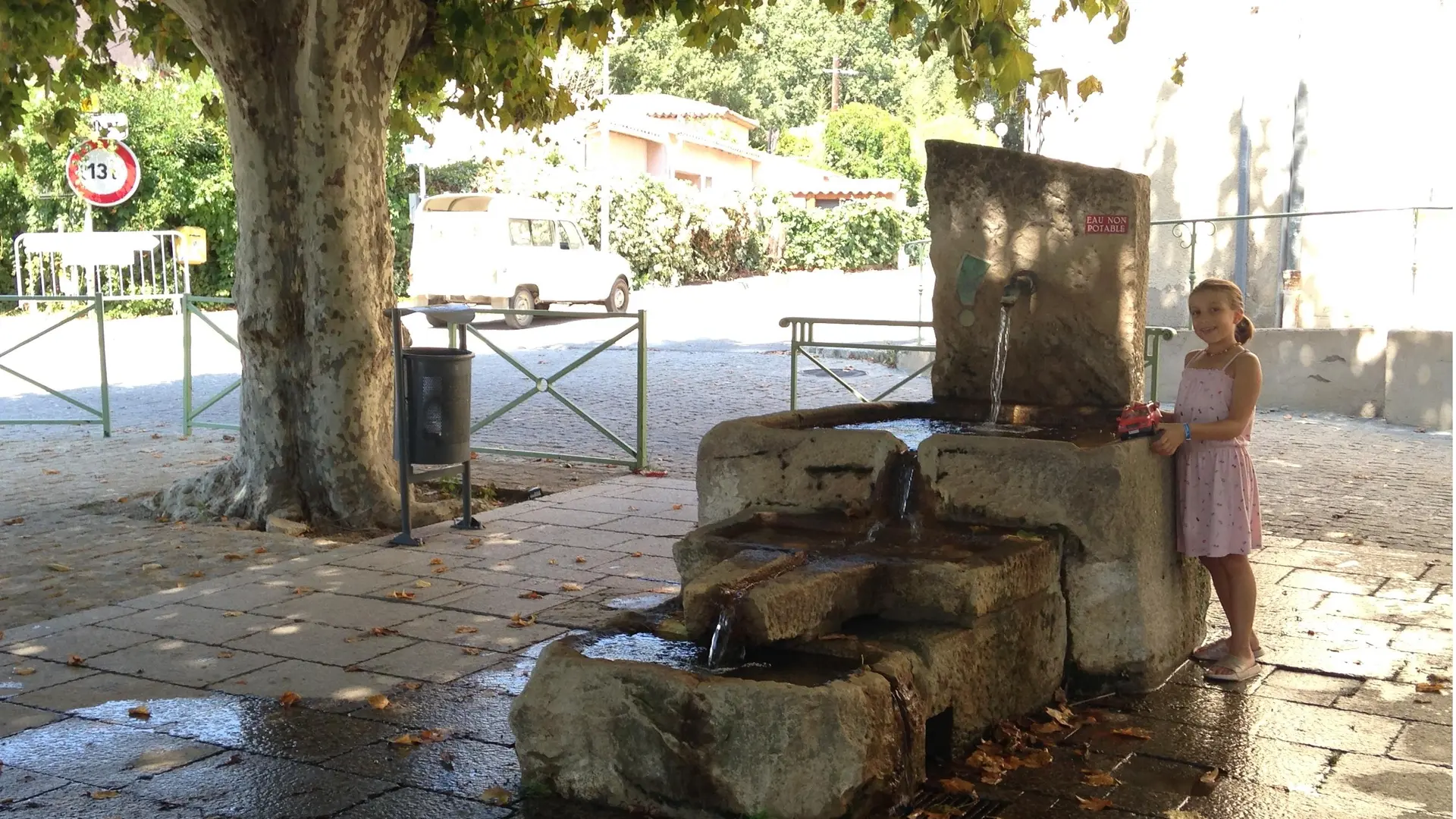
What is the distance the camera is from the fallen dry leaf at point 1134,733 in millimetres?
3938

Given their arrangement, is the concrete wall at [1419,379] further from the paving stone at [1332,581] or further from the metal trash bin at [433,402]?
the metal trash bin at [433,402]

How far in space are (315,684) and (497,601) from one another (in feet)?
3.95

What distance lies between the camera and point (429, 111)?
1079 cm

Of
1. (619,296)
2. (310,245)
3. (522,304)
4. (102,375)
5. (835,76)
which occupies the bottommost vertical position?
(102,375)

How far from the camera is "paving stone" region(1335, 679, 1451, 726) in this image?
13.6ft

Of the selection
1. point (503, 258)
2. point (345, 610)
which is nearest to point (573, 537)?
point (345, 610)

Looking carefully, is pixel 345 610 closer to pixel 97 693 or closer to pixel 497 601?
pixel 497 601

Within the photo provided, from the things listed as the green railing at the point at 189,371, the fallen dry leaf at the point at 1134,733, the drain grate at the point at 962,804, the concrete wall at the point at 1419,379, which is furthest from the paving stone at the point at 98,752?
the concrete wall at the point at 1419,379

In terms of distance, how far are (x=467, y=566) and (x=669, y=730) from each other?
314 cm

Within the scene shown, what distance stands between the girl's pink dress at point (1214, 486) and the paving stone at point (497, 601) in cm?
252

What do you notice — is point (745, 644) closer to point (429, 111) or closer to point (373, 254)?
point (373, 254)

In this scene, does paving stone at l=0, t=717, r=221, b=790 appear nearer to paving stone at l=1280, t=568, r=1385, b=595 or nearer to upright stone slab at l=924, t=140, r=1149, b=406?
upright stone slab at l=924, t=140, r=1149, b=406

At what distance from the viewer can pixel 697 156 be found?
42406mm

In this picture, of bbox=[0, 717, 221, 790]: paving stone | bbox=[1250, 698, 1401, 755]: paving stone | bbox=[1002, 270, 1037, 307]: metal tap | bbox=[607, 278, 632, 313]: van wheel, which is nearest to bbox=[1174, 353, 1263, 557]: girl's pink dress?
bbox=[1250, 698, 1401, 755]: paving stone
